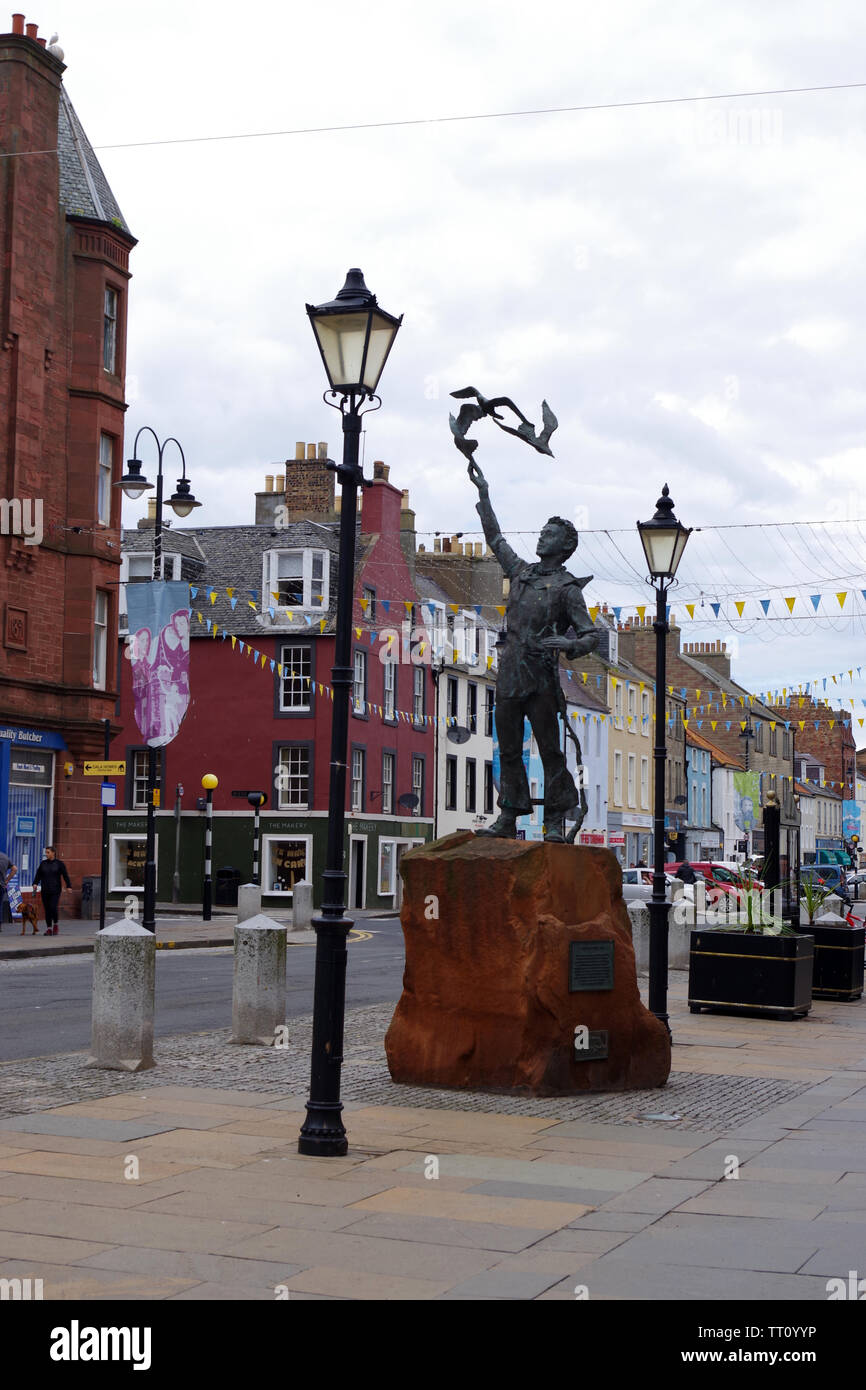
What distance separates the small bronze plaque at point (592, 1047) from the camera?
36.0 ft

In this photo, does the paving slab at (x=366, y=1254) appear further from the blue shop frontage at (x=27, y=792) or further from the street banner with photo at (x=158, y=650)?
the blue shop frontage at (x=27, y=792)

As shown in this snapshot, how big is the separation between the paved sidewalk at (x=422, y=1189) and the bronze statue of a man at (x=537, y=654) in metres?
2.32

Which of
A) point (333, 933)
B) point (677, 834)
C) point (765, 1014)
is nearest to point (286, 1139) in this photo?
point (333, 933)

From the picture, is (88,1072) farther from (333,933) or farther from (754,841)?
(754,841)

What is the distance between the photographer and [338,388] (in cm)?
908

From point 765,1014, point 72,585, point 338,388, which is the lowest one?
point 765,1014

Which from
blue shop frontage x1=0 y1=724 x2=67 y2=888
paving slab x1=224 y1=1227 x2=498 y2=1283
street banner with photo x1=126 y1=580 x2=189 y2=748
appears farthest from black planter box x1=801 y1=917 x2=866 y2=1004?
blue shop frontage x1=0 y1=724 x2=67 y2=888

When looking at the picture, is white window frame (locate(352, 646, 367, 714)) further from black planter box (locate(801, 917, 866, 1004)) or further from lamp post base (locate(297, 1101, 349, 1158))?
lamp post base (locate(297, 1101, 349, 1158))

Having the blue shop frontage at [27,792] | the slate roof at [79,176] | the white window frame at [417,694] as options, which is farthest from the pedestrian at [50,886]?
the white window frame at [417,694]

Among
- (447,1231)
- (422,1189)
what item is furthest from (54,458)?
(447,1231)

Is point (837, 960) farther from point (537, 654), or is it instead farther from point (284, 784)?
point (284, 784)

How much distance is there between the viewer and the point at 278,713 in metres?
48.4

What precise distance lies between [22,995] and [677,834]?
43.3m
